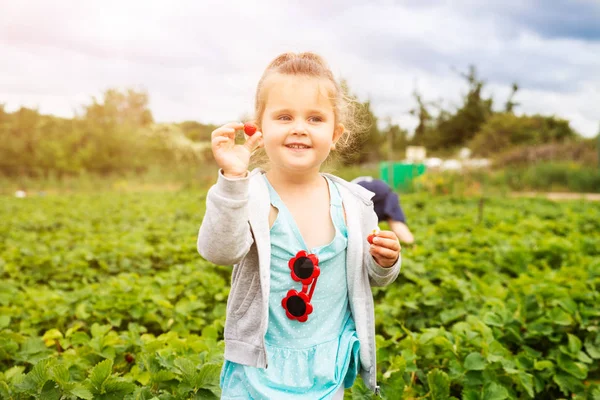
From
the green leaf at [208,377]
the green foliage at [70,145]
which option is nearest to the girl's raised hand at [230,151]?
the green leaf at [208,377]

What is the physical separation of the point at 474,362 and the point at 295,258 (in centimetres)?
137

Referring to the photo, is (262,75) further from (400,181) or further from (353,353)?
(400,181)

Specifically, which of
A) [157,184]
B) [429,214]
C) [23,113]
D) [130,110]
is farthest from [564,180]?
[130,110]

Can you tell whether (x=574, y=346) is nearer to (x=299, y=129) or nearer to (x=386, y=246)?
(x=386, y=246)

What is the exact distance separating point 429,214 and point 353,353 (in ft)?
26.4

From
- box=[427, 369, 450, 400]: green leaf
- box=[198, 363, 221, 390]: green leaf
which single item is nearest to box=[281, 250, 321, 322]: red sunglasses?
box=[198, 363, 221, 390]: green leaf

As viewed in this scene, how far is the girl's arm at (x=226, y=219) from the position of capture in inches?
52.9

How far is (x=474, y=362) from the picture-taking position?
243cm

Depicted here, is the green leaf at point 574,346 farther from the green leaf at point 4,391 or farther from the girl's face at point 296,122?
the green leaf at point 4,391

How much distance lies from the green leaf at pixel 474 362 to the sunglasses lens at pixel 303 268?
1.32 meters

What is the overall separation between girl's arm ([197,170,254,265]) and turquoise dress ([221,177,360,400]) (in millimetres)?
200

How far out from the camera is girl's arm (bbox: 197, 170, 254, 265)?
1.34 m

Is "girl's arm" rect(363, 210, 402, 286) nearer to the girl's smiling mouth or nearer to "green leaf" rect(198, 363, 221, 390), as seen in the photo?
the girl's smiling mouth

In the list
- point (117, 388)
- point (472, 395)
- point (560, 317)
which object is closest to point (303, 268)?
point (117, 388)
